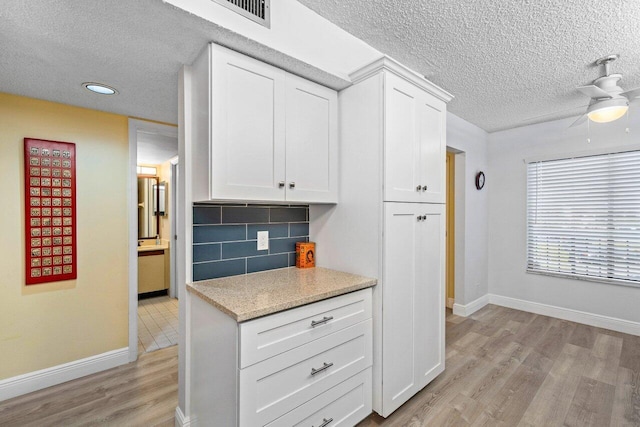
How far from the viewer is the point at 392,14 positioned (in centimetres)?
176

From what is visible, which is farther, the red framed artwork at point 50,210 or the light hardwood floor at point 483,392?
the red framed artwork at point 50,210

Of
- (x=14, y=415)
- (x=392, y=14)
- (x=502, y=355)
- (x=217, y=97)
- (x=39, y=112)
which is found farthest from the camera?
(x=502, y=355)

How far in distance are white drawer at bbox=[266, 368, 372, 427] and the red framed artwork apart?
2.13 meters

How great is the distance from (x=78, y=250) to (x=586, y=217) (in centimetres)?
512

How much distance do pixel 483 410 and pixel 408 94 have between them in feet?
7.11

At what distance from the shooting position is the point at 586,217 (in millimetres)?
3377

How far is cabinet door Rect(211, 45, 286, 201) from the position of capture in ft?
4.86

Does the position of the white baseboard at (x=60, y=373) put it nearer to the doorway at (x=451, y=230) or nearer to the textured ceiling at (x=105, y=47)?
the textured ceiling at (x=105, y=47)

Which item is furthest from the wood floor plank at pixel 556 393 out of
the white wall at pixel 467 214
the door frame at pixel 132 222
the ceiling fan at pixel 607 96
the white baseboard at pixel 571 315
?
the door frame at pixel 132 222

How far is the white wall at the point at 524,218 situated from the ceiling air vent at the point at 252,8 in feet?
12.0

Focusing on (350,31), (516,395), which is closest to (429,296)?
(516,395)

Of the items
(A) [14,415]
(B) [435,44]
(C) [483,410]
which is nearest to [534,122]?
(B) [435,44]

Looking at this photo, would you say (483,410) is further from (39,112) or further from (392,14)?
(39,112)

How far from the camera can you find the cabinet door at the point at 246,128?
4.86 ft
